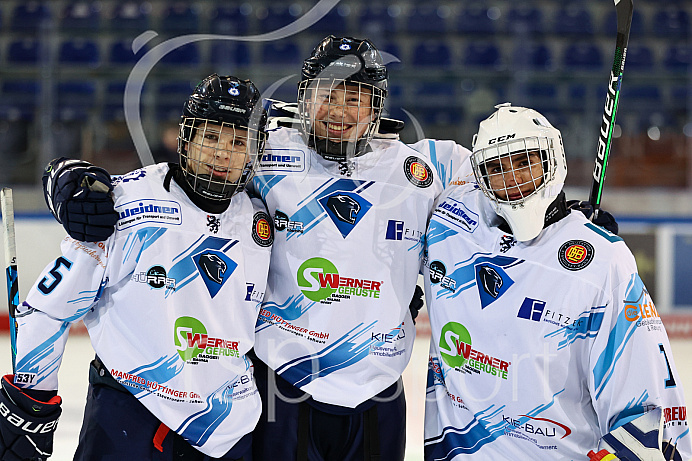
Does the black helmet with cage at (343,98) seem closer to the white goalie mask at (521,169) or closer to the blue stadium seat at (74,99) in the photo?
the white goalie mask at (521,169)

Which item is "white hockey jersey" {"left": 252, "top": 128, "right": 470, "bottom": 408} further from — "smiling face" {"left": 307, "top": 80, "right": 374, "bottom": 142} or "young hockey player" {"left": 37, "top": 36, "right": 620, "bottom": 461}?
"smiling face" {"left": 307, "top": 80, "right": 374, "bottom": 142}

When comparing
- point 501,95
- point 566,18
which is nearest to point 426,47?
point 566,18

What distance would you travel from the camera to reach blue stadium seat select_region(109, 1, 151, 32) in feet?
25.7

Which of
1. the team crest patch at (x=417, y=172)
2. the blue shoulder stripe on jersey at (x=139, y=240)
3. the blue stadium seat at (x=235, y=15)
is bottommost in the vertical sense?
the blue shoulder stripe on jersey at (x=139, y=240)

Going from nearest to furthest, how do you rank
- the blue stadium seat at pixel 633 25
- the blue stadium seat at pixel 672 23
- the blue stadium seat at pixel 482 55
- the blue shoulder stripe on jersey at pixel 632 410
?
the blue shoulder stripe on jersey at pixel 632 410, the blue stadium seat at pixel 482 55, the blue stadium seat at pixel 672 23, the blue stadium seat at pixel 633 25

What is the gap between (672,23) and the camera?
8461mm

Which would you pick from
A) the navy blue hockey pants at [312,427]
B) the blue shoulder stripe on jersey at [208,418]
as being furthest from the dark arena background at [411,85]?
the blue shoulder stripe on jersey at [208,418]

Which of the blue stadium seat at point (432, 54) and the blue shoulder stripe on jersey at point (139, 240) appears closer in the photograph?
the blue shoulder stripe on jersey at point (139, 240)

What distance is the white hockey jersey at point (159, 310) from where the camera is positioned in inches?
75.5

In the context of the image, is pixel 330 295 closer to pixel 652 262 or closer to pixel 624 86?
pixel 652 262

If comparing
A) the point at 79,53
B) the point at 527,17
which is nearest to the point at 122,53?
the point at 79,53

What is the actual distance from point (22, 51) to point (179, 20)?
1558 mm

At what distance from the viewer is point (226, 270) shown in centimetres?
200

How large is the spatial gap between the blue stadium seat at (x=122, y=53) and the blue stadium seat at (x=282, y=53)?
1217 millimetres
